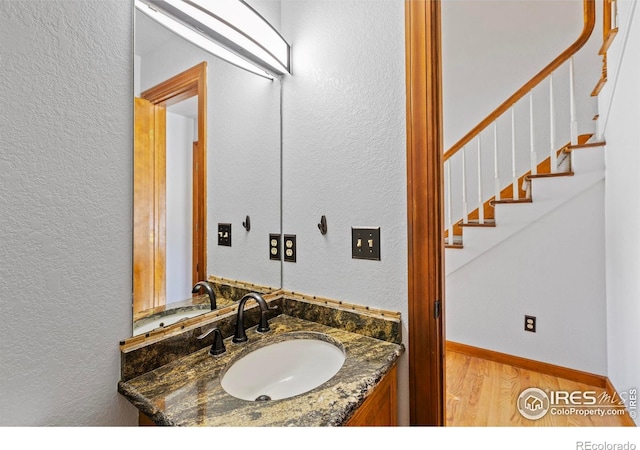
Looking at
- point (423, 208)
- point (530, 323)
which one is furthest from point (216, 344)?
point (530, 323)

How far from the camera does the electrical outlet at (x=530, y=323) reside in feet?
7.46

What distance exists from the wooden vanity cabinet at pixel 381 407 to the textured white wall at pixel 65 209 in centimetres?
61

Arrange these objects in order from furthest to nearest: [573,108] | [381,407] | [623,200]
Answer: [573,108]
[623,200]
[381,407]

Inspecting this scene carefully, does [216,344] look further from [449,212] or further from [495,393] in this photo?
[449,212]

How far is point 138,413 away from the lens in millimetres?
790

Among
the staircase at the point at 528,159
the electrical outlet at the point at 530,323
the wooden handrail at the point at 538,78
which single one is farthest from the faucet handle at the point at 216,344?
the wooden handrail at the point at 538,78

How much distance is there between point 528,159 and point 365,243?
2676 millimetres

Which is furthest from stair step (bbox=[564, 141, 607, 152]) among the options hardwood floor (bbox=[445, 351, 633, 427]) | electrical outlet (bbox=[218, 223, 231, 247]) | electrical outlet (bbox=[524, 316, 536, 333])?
electrical outlet (bbox=[218, 223, 231, 247])

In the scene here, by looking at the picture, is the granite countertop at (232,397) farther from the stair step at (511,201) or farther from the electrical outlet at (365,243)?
the stair step at (511,201)

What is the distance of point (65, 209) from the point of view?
67 centimetres

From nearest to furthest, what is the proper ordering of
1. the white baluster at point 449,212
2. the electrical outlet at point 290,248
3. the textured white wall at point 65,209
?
the textured white wall at point 65,209 < the electrical outlet at point 290,248 < the white baluster at point 449,212
